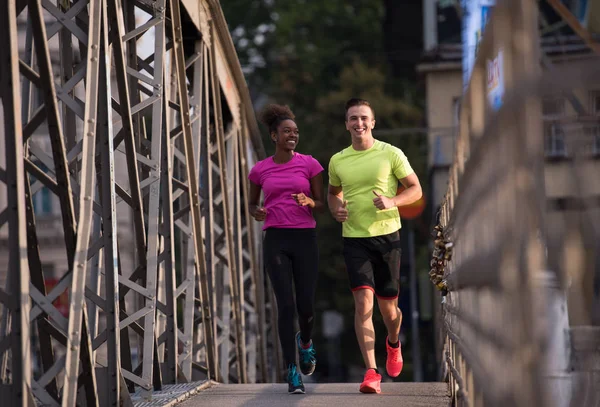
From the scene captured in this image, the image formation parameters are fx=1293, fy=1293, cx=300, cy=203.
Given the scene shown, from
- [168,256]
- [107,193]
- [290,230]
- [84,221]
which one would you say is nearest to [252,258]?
[168,256]

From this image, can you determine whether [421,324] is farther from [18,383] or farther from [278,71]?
[18,383]

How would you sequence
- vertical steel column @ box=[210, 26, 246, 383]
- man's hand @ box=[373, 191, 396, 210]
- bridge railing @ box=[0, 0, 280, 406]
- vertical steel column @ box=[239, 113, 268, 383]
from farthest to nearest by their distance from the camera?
1. vertical steel column @ box=[239, 113, 268, 383]
2. vertical steel column @ box=[210, 26, 246, 383]
3. man's hand @ box=[373, 191, 396, 210]
4. bridge railing @ box=[0, 0, 280, 406]

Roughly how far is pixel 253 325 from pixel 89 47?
10097 mm

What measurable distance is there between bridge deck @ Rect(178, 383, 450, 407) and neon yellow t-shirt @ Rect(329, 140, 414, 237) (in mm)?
1011

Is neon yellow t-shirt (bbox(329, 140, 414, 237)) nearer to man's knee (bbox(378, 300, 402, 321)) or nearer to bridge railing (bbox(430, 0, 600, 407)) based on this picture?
man's knee (bbox(378, 300, 402, 321))

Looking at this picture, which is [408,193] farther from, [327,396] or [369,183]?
[327,396]

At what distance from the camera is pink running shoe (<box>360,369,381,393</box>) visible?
26.1ft

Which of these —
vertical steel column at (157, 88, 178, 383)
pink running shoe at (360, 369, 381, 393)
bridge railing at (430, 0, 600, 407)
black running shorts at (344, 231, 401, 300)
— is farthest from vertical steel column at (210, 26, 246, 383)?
bridge railing at (430, 0, 600, 407)

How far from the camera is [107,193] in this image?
6789 mm

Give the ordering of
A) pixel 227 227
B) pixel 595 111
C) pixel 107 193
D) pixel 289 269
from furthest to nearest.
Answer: pixel 227 227 < pixel 289 269 < pixel 107 193 < pixel 595 111

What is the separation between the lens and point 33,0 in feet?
18.1

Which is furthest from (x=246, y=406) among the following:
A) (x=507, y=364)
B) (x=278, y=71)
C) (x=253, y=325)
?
(x=278, y=71)

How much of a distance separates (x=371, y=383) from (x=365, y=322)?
41cm

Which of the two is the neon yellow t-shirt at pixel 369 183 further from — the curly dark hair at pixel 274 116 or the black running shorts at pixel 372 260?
the curly dark hair at pixel 274 116
